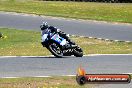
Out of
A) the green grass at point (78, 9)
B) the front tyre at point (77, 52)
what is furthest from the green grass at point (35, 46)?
the green grass at point (78, 9)

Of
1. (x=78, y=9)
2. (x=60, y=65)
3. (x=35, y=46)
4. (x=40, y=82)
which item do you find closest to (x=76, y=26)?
(x=78, y=9)

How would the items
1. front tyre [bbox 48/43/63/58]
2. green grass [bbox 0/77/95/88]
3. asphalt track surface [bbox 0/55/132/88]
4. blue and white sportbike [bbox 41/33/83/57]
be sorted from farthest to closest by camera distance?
front tyre [bbox 48/43/63/58], blue and white sportbike [bbox 41/33/83/57], asphalt track surface [bbox 0/55/132/88], green grass [bbox 0/77/95/88]

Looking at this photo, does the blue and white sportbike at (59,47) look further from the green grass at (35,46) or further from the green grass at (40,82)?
the green grass at (40,82)

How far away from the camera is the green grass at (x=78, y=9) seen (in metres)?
35.2

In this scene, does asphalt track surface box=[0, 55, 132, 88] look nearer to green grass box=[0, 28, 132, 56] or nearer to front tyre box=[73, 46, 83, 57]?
front tyre box=[73, 46, 83, 57]

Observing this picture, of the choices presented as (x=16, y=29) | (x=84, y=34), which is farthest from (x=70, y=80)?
(x=16, y=29)

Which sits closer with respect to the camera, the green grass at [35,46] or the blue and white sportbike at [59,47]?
the blue and white sportbike at [59,47]

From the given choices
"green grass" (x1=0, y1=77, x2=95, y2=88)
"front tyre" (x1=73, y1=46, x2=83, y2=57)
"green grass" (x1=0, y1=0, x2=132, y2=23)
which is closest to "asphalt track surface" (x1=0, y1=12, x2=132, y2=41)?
"green grass" (x1=0, y1=0, x2=132, y2=23)

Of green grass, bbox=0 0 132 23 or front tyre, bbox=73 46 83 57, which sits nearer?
front tyre, bbox=73 46 83 57

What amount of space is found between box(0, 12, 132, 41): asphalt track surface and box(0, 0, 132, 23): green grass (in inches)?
67.7

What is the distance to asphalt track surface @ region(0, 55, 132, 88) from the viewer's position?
15094 mm

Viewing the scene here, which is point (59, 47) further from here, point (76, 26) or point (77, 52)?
point (76, 26)

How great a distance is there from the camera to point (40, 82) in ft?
43.3

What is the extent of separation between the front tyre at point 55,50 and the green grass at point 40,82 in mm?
4222
